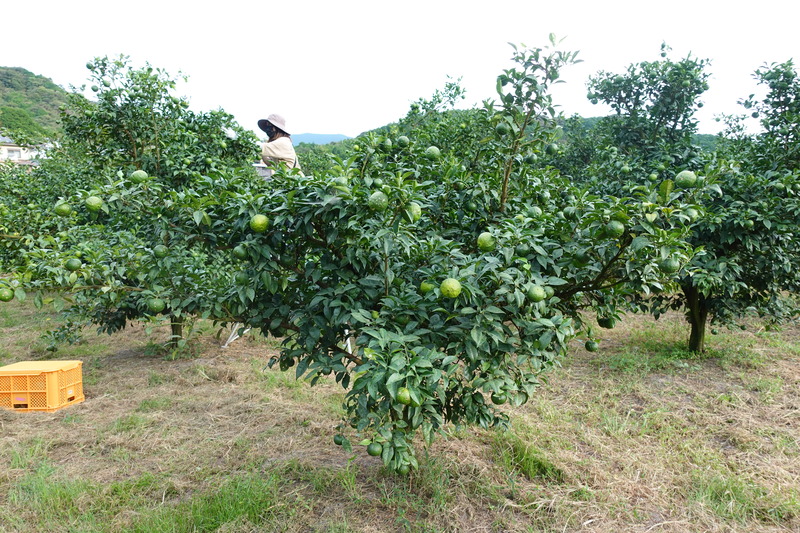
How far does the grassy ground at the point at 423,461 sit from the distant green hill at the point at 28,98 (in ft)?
97.9

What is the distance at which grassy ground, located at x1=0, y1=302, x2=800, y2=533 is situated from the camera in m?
2.37

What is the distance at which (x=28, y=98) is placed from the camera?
37.5 meters

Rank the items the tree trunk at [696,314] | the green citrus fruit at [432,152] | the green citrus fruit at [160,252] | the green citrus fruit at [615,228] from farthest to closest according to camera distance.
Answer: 1. the tree trunk at [696,314]
2. the green citrus fruit at [432,152]
3. the green citrus fruit at [160,252]
4. the green citrus fruit at [615,228]

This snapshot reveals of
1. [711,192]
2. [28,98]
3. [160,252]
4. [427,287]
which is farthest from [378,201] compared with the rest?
[28,98]

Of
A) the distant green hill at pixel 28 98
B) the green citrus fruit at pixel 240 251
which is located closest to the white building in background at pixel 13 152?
the distant green hill at pixel 28 98

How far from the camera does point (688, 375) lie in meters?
4.47

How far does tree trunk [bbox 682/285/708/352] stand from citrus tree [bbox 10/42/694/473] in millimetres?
2972

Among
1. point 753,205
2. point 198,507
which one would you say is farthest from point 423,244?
point 753,205

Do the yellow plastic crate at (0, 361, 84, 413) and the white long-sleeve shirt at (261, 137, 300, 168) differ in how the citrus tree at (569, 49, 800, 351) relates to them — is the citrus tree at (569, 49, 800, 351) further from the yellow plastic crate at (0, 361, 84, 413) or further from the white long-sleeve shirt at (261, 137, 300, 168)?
the yellow plastic crate at (0, 361, 84, 413)

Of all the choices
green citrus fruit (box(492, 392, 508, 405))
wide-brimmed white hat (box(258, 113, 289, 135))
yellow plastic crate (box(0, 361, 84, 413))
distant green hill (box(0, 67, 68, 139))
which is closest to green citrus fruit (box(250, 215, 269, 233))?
green citrus fruit (box(492, 392, 508, 405))

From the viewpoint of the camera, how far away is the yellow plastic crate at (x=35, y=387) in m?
3.74

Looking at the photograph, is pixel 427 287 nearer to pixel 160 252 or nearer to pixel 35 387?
pixel 160 252

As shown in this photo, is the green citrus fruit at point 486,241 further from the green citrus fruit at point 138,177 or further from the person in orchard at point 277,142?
the person in orchard at point 277,142

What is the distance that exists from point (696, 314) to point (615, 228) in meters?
3.94
